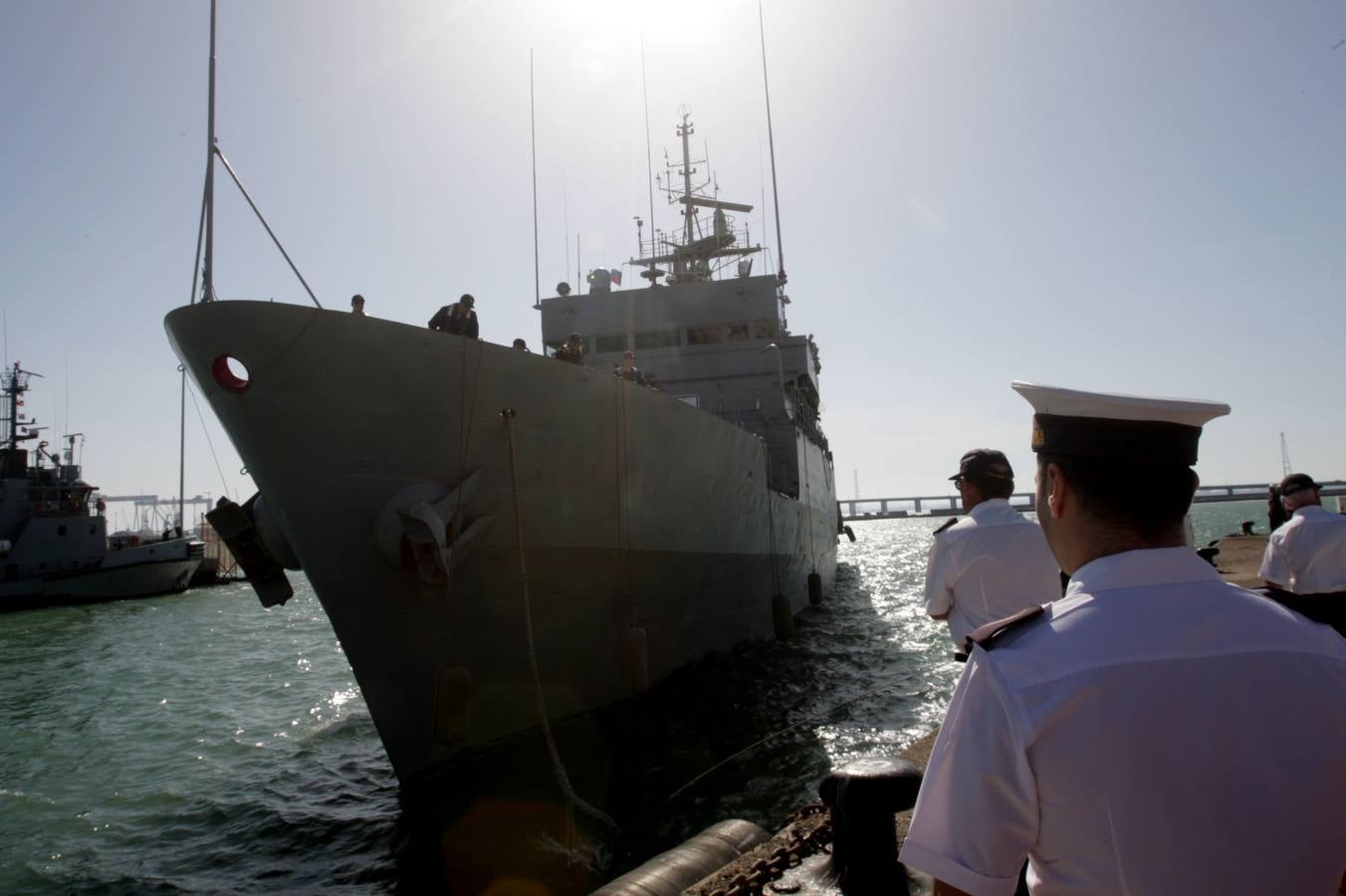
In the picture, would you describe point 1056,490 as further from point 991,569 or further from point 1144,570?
point 991,569

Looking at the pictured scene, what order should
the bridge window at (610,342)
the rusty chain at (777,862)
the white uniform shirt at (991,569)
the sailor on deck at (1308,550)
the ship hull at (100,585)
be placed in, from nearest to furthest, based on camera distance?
the white uniform shirt at (991,569) → the rusty chain at (777,862) → the sailor on deck at (1308,550) → the bridge window at (610,342) → the ship hull at (100,585)

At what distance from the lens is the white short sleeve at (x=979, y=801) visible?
0.95 meters

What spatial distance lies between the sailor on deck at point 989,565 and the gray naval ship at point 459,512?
330 cm

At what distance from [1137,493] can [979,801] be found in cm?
52

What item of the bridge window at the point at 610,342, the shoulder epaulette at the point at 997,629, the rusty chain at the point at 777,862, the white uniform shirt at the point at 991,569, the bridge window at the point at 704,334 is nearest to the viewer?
the shoulder epaulette at the point at 997,629

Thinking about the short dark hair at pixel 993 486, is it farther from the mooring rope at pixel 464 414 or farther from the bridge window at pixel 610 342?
the bridge window at pixel 610 342

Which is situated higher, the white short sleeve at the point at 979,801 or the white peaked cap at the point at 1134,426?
the white peaked cap at the point at 1134,426

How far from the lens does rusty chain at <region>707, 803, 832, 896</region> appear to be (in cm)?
309

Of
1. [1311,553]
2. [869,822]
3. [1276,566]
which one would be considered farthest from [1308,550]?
[869,822]

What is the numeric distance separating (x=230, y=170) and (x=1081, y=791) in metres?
6.51

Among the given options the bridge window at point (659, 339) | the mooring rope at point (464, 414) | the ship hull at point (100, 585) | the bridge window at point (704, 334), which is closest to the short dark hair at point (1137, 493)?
the mooring rope at point (464, 414)

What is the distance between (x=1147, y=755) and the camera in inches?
36.5

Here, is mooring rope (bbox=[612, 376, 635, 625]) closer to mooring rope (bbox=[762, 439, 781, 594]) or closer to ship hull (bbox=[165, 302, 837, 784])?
ship hull (bbox=[165, 302, 837, 784])

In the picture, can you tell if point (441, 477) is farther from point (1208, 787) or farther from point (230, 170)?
point (1208, 787)
